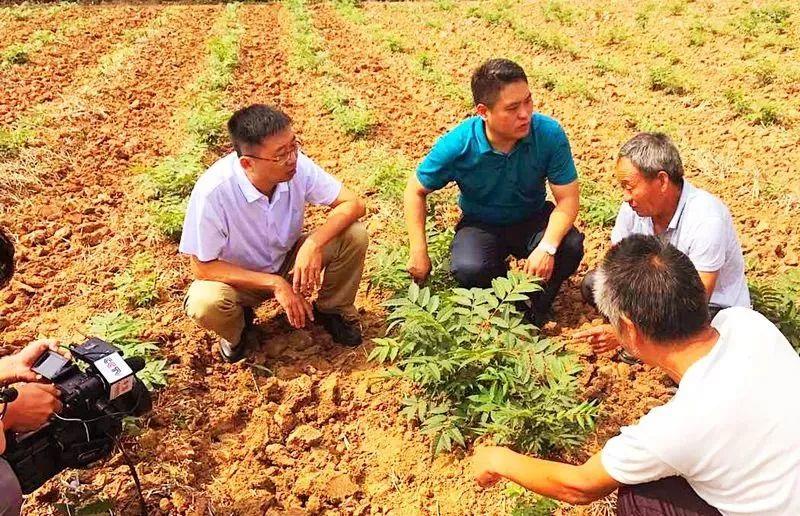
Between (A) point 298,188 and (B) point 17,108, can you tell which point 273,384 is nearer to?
(A) point 298,188

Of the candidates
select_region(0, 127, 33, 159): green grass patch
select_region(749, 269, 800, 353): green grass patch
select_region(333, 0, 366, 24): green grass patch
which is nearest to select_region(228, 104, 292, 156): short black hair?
select_region(749, 269, 800, 353): green grass patch

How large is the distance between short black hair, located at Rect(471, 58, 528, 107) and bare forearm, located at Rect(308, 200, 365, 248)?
91 cm

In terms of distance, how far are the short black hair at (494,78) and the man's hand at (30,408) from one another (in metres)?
2.42

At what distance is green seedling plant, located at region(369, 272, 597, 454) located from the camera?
274 cm

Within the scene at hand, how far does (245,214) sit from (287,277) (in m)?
0.61

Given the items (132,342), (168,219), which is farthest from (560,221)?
(168,219)

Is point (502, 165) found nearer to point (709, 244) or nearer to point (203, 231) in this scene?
point (709, 244)

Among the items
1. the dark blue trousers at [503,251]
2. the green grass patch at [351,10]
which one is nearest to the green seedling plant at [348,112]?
the dark blue trousers at [503,251]

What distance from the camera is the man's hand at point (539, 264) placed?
137 inches

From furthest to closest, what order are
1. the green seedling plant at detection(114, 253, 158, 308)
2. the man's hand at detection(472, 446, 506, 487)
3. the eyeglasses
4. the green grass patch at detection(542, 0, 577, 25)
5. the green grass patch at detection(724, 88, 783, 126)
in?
the green grass patch at detection(542, 0, 577, 25), the green grass patch at detection(724, 88, 783, 126), the green seedling plant at detection(114, 253, 158, 308), the eyeglasses, the man's hand at detection(472, 446, 506, 487)

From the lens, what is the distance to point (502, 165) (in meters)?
3.60

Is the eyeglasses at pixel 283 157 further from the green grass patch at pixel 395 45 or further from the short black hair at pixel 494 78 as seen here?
the green grass patch at pixel 395 45

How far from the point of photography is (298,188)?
3.53 meters

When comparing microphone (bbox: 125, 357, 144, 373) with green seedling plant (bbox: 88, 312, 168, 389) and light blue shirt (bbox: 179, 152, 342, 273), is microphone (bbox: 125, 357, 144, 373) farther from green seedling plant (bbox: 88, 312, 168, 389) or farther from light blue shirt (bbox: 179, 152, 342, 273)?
light blue shirt (bbox: 179, 152, 342, 273)
